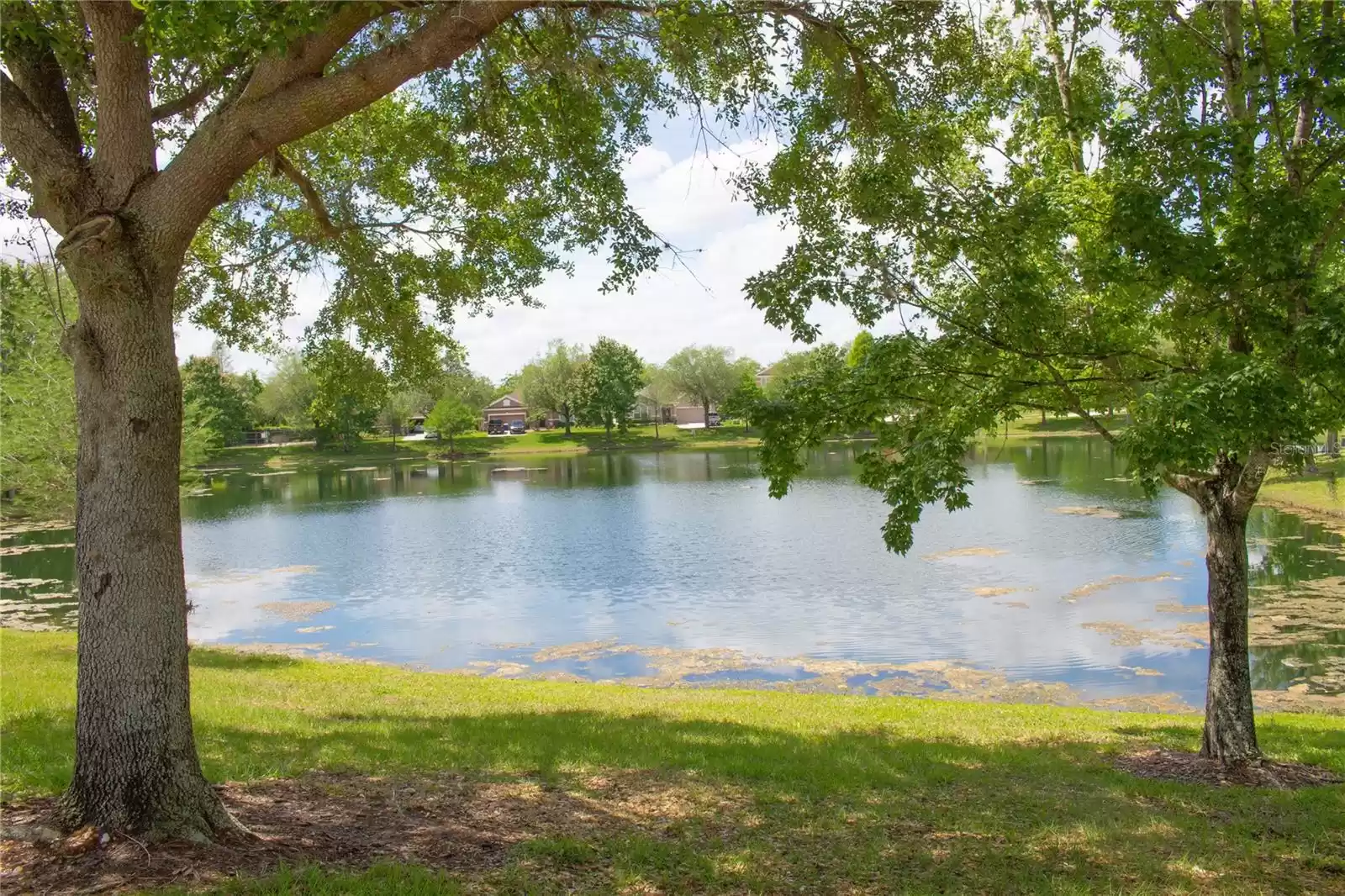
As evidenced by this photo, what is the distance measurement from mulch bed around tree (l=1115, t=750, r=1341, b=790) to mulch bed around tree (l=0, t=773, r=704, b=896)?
4536 millimetres

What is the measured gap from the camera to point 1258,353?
680 cm

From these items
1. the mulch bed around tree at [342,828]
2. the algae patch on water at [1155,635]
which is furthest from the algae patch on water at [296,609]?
the algae patch on water at [1155,635]

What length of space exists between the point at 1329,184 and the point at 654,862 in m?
7.15

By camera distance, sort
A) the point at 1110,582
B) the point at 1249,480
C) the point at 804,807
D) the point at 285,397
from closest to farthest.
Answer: the point at 804,807 → the point at 1249,480 → the point at 1110,582 → the point at 285,397

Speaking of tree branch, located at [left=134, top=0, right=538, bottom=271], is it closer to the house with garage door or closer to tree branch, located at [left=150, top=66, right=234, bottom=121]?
tree branch, located at [left=150, top=66, right=234, bottom=121]

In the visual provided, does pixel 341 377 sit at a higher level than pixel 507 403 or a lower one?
lower

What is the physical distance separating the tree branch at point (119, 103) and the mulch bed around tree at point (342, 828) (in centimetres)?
343

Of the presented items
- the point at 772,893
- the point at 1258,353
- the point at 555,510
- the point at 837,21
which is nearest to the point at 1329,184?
the point at 1258,353

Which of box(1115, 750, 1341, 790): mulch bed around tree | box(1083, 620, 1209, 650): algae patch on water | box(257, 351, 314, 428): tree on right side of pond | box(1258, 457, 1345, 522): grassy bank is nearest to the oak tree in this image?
box(1115, 750, 1341, 790): mulch bed around tree

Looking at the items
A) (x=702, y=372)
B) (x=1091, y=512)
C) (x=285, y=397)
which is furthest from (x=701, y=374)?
(x=1091, y=512)

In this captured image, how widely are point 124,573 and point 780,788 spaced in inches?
184

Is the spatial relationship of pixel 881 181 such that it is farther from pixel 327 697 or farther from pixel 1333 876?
pixel 327 697

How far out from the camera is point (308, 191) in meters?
9.06

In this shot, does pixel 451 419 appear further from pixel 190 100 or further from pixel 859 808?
pixel 859 808
